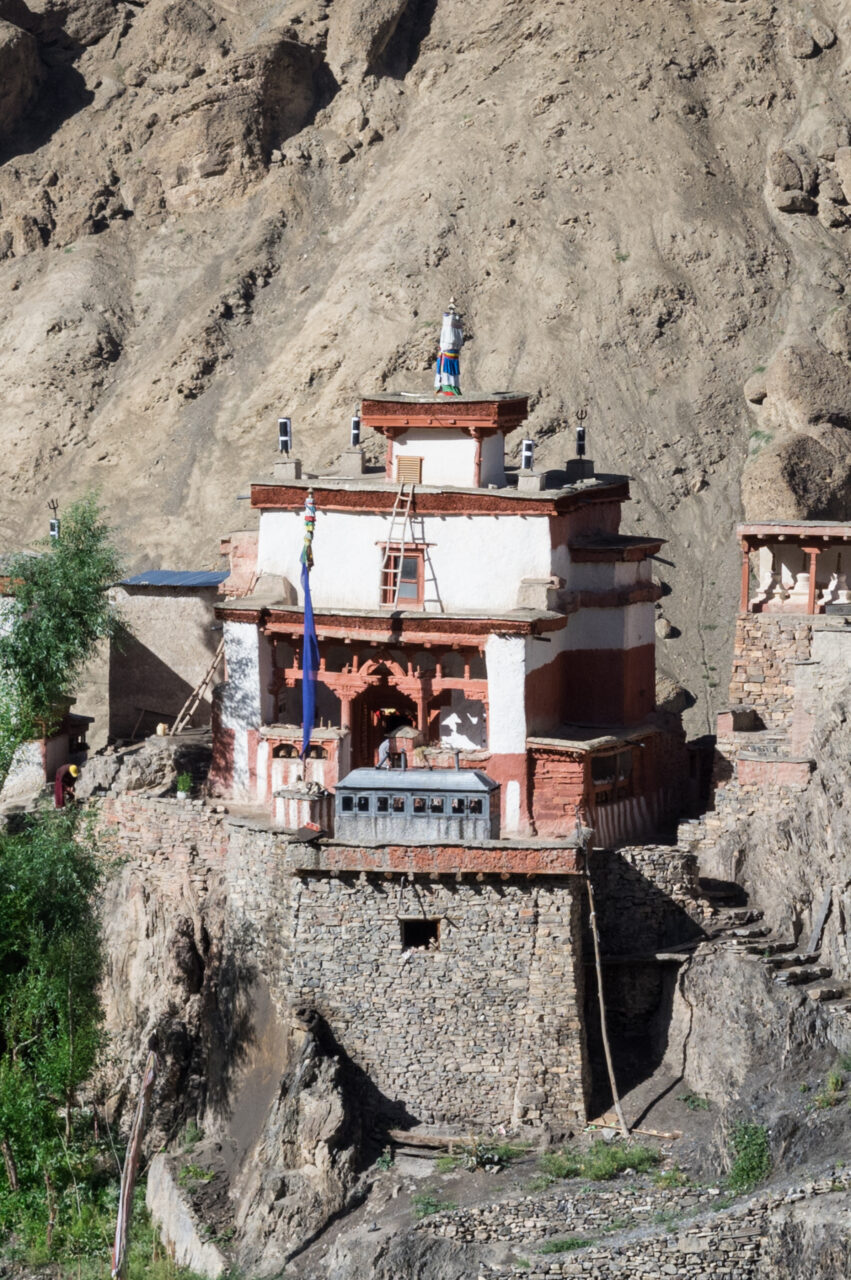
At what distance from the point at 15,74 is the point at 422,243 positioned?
2088 centimetres

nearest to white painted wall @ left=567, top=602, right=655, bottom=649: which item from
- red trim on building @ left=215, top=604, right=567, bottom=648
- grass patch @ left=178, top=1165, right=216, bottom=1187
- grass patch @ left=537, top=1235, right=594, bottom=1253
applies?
red trim on building @ left=215, top=604, right=567, bottom=648

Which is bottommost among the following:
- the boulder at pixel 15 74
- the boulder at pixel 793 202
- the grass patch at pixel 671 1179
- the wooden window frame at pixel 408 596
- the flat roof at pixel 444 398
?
the grass patch at pixel 671 1179

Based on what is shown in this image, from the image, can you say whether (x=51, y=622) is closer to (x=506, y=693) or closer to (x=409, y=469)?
(x=409, y=469)

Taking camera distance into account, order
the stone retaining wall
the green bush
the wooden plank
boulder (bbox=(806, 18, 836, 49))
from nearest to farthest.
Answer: the green bush, the wooden plank, the stone retaining wall, boulder (bbox=(806, 18, 836, 49))

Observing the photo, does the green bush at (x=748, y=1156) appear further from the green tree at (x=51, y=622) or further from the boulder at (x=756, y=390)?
the boulder at (x=756, y=390)

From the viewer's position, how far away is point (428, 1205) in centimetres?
3206

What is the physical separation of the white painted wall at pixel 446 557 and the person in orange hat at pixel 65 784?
20.2ft

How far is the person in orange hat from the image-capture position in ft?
136

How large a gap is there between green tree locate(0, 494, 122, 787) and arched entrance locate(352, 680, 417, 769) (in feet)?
18.0

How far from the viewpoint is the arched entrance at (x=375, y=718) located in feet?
132

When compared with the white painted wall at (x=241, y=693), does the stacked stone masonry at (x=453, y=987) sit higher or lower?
lower

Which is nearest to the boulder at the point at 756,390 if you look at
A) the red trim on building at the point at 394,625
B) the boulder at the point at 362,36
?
the boulder at the point at 362,36

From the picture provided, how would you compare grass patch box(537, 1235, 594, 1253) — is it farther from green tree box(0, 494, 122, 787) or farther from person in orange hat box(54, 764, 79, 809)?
green tree box(0, 494, 122, 787)

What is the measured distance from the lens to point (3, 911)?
36.9 meters
